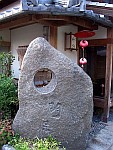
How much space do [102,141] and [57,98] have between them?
6.45ft

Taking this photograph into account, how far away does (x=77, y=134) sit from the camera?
412 centimetres

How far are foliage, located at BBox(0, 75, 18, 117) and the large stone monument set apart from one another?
1.19 m

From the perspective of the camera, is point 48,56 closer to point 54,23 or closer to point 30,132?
point 30,132

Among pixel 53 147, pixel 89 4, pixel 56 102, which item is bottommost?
pixel 53 147

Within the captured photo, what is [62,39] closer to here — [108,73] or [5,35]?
[108,73]

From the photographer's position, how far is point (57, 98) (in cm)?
404

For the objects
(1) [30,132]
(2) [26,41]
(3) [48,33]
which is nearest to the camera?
(1) [30,132]

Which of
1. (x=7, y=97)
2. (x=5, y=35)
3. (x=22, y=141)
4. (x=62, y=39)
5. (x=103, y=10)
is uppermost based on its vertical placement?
(x=103, y=10)

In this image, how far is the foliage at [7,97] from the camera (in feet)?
17.2

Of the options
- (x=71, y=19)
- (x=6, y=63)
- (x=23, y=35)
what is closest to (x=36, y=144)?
(x=71, y=19)

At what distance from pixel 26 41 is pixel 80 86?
4532 mm

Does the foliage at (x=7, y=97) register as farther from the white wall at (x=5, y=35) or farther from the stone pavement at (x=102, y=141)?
the white wall at (x=5, y=35)

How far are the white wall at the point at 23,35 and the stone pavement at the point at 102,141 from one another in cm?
410

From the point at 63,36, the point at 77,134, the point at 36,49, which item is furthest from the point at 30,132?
the point at 63,36
